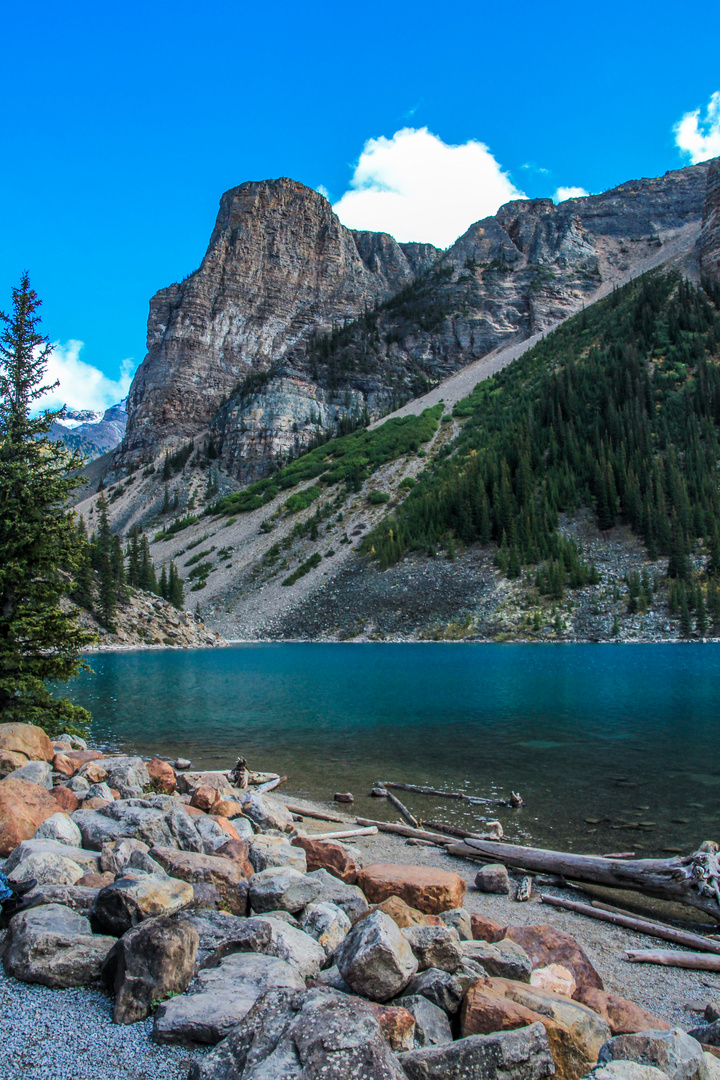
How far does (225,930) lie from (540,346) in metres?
133

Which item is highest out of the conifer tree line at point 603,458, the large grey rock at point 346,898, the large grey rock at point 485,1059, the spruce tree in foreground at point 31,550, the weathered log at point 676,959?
the conifer tree line at point 603,458

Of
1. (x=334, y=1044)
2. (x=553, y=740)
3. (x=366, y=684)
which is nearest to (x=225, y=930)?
(x=334, y=1044)

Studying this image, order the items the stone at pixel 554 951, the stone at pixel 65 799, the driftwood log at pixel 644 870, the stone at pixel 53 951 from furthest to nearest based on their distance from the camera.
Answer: the stone at pixel 65 799 < the driftwood log at pixel 644 870 < the stone at pixel 554 951 < the stone at pixel 53 951

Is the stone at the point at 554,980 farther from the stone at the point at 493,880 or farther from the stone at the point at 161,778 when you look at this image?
the stone at the point at 161,778

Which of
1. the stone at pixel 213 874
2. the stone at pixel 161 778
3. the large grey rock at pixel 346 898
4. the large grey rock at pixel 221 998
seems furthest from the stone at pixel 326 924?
the stone at pixel 161 778

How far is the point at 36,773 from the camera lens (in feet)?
33.7

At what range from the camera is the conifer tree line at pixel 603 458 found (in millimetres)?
68375

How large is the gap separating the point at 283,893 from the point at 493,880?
442 centimetres

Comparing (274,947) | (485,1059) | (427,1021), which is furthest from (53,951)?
(485,1059)

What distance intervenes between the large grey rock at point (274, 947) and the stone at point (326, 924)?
0.45m

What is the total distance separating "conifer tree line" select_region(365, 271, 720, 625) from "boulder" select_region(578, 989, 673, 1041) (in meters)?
60.1

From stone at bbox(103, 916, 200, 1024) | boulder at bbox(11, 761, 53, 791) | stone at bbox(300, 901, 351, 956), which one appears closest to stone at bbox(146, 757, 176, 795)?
boulder at bbox(11, 761, 53, 791)

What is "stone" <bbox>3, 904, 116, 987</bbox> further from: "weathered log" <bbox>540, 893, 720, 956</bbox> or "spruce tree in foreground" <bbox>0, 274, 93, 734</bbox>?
"spruce tree in foreground" <bbox>0, 274, 93, 734</bbox>

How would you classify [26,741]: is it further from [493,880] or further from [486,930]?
[486,930]
